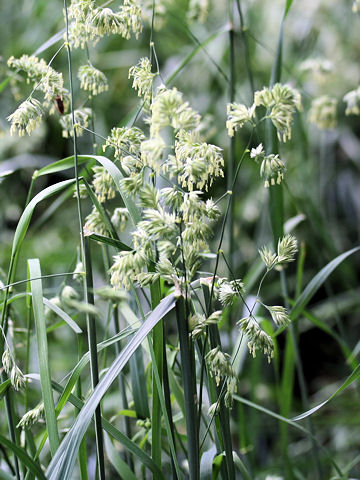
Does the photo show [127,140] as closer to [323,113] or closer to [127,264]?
[127,264]

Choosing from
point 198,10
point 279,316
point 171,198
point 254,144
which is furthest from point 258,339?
point 254,144

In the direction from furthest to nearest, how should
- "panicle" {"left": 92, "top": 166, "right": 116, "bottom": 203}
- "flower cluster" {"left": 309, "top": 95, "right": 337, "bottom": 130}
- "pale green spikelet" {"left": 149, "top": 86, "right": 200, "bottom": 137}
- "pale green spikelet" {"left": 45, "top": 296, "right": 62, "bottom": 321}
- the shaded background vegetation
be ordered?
1. the shaded background vegetation
2. "flower cluster" {"left": 309, "top": 95, "right": 337, "bottom": 130}
3. "pale green spikelet" {"left": 45, "top": 296, "right": 62, "bottom": 321}
4. "panicle" {"left": 92, "top": 166, "right": 116, "bottom": 203}
5. "pale green spikelet" {"left": 149, "top": 86, "right": 200, "bottom": 137}

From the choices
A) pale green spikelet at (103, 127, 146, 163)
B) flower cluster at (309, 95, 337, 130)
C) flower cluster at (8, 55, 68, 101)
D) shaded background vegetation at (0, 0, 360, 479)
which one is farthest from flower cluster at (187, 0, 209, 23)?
shaded background vegetation at (0, 0, 360, 479)

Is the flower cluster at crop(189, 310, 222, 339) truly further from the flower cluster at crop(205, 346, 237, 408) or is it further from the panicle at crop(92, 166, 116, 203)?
the panicle at crop(92, 166, 116, 203)

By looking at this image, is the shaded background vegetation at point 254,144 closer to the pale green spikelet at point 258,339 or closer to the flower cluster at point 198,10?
the flower cluster at point 198,10

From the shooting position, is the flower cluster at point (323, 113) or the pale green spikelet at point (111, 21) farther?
the flower cluster at point (323, 113)

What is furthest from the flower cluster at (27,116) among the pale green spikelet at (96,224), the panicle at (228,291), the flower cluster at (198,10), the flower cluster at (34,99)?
the flower cluster at (198,10)

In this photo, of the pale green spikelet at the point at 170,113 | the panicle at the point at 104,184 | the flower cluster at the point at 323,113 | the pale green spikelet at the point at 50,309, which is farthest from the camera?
the flower cluster at the point at 323,113

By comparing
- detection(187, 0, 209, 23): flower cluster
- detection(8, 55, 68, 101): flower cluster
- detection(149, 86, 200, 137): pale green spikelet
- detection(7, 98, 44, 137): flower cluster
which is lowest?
detection(149, 86, 200, 137): pale green spikelet

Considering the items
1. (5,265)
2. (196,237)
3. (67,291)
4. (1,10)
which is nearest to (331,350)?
(5,265)

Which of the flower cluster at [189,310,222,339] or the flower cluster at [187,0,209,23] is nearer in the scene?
the flower cluster at [189,310,222,339]

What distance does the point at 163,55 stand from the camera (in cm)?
197

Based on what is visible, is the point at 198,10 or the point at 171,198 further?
the point at 198,10

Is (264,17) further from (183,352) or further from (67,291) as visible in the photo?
(183,352)
